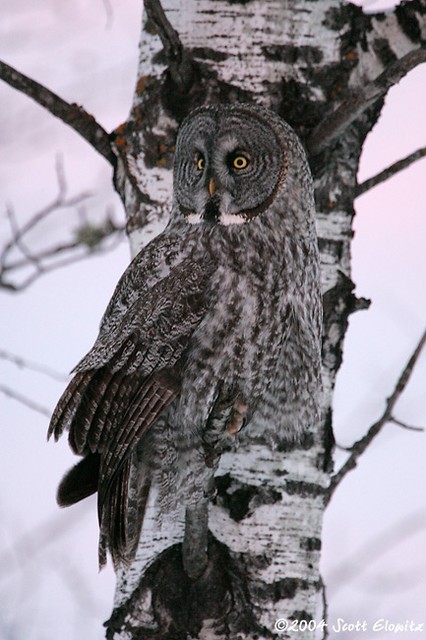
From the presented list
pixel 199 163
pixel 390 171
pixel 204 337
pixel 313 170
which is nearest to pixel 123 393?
pixel 204 337

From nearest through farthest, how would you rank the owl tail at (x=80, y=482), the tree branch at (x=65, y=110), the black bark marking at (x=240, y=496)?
1. the owl tail at (x=80, y=482)
2. the black bark marking at (x=240, y=496)
3. the tree branch at (x=65, y=110)

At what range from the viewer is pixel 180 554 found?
2.50m

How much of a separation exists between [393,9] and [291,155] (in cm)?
47

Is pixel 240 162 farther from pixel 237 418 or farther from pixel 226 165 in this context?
pixel 237 418

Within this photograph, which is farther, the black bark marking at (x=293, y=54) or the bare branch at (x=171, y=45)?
the black bark marking at (x=293, y=54)

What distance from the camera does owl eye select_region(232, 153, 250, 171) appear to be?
264 centimetres

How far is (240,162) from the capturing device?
2.66 metres

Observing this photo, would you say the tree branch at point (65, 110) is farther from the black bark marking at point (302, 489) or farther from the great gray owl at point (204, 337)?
the black bark marking at point (302, 489)

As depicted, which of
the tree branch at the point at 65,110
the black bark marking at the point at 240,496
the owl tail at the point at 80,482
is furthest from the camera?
the tree branch at the point at 65,110

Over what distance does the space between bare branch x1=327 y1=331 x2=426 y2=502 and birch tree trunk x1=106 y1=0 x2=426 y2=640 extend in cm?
4

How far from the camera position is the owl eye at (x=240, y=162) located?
104 inches

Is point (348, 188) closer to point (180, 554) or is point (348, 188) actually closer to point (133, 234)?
point (133, 234)

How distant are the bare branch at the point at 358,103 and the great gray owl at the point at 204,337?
2.5 inches

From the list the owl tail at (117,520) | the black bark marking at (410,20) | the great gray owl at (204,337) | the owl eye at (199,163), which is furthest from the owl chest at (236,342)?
the black bark marking at (410,20)
